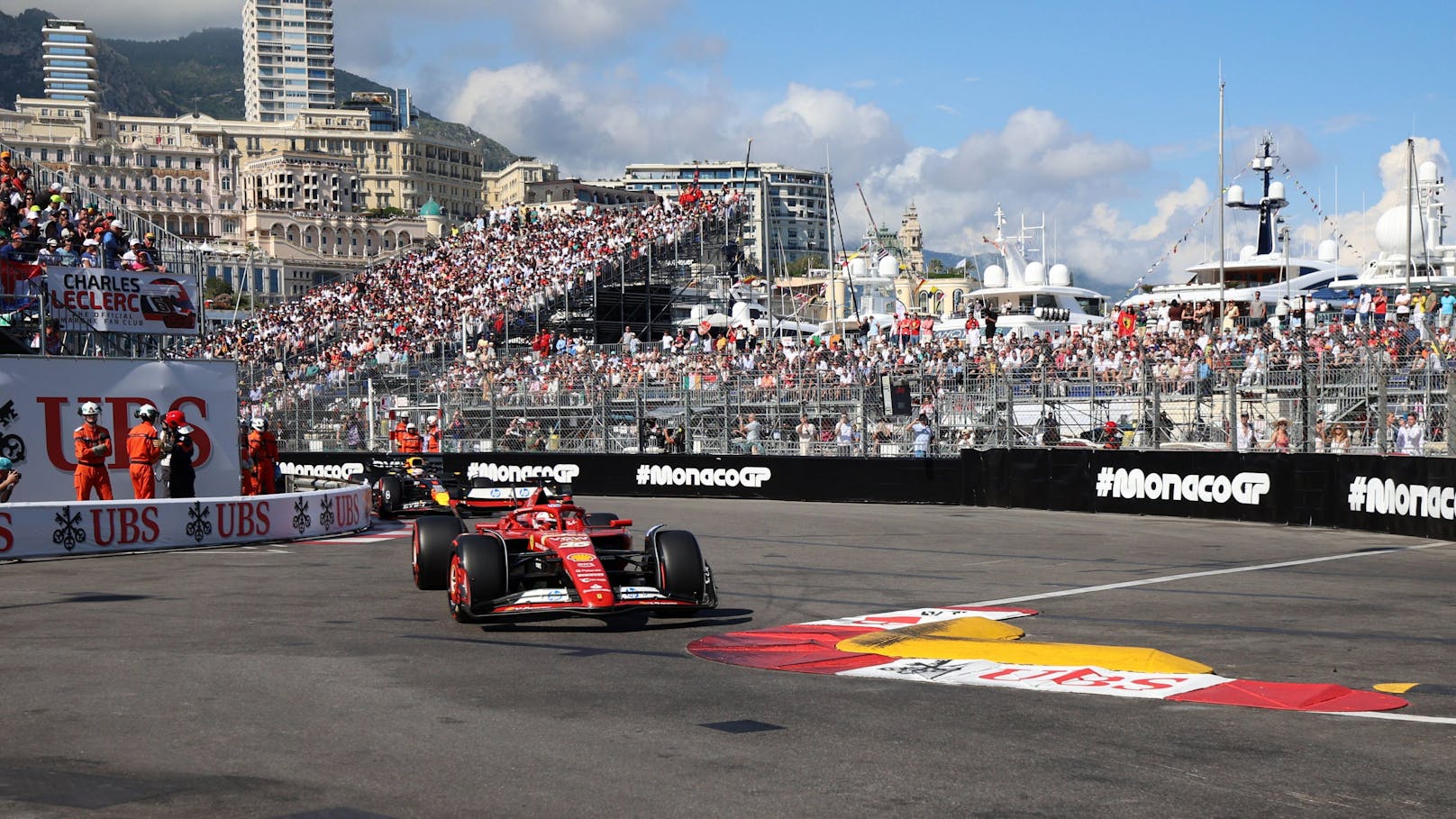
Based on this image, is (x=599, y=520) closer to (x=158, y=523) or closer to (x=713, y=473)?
(x=158, y=523)

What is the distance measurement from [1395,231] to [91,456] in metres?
46.4

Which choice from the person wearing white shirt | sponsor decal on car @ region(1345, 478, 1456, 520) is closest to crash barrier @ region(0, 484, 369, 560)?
sponsor decal on car @ region(1345, 478, 1456, 520)

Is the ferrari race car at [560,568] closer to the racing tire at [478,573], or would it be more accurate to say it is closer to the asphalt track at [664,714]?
the racing tire at [478,573]

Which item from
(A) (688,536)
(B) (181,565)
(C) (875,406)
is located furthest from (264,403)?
(A) (688,536)

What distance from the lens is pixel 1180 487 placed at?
883 inches

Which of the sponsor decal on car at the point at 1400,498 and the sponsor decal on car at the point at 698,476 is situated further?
the sponsor decal on car at the point at 698,476

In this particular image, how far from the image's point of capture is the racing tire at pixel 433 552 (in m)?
12.8

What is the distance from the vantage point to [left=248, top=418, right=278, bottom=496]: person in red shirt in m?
21.1

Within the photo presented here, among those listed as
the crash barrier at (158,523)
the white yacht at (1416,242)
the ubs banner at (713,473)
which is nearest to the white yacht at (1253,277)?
the white yacht at (1416,242)

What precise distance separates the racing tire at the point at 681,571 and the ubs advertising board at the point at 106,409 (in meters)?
12.8

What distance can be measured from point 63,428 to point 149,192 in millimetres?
145361

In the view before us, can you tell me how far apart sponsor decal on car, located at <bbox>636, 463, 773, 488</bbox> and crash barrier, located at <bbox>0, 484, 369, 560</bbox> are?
10018 mm

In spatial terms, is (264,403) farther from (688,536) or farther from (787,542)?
(688,536)

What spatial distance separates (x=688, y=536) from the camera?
11.4m
